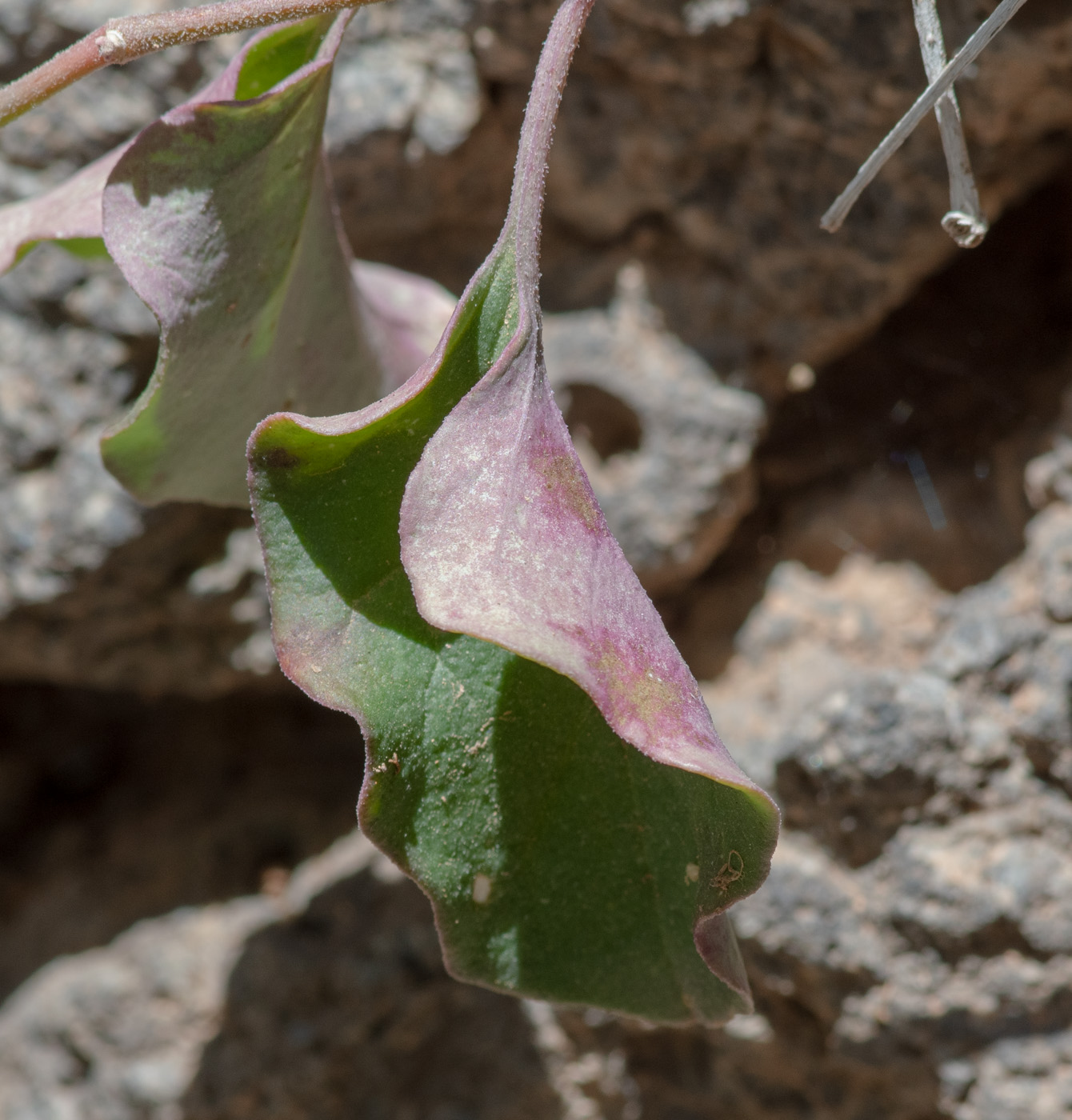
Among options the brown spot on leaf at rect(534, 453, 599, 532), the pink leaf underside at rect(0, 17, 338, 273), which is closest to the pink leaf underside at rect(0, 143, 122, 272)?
the pink leaf underside at rect(0, 17, 338, 273)

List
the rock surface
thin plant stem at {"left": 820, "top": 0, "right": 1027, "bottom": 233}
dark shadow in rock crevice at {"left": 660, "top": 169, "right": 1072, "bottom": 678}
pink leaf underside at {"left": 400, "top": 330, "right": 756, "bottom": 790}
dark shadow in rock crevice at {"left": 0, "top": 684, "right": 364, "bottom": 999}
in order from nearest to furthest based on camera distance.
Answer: pink leaf underside at {"left": 400, "top": 330, "right": 756, "bottom": 790}
thin plant stem at {"left": 820, "top": 0, "right": 1027, "bottom": 233}
the rock surface
dark shadow in rock crevice at {"left": 660, "top": 169, "right": 1072, "bottom": 678}
dark shadow in rock crevice at {"left": 0, "top": 684, "right": 364, "bottom": 999}

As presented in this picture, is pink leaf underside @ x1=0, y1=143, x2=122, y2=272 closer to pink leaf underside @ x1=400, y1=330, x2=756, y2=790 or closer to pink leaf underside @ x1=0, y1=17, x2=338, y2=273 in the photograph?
pink leaf underside @ x1=0, y1=17, x2=338, y2=273

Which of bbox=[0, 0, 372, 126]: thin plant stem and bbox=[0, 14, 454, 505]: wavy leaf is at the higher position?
bbox=[0, 0, 372, 126]: thin plant stem

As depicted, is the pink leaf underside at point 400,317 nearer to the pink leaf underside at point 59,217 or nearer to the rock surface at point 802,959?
the pink leaf underside at point 59,217

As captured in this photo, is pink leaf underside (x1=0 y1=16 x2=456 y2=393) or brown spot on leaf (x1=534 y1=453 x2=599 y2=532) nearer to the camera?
brown spot on leaf (x1=534 y1=453 x2=599 y2=532)

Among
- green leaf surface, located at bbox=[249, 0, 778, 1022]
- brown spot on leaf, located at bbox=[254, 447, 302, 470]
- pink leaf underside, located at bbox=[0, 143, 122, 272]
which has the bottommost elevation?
green leaf surface, located at bbox=[249, 0, 778, 1022]

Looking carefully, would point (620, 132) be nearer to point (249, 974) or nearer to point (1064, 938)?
point (1064, 938)

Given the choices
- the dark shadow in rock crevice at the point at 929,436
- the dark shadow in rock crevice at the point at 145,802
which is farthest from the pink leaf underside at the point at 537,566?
the dark shadow in rock crevice at the point at 145,802
